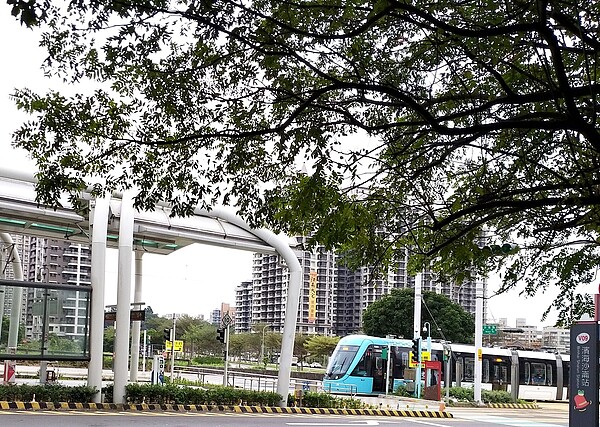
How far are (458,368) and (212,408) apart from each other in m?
17.7

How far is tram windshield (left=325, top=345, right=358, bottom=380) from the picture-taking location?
3416 centimetres

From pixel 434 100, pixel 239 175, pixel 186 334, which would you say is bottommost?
pixel 186 334

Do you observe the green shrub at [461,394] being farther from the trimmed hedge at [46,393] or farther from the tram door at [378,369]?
the trimmed hedge at [46,393]

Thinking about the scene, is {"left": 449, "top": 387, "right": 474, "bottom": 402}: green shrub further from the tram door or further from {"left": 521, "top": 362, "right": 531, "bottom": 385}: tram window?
{"left": 521, "top": 362, "right": 531, "bottom": 385}: tram window

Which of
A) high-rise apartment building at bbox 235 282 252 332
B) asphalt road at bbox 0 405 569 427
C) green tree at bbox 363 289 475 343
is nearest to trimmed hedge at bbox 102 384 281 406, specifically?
asphalt road at bbox 0 405 569 427

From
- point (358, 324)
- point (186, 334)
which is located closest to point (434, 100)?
point (186, 334)

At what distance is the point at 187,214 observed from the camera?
8.02 metres

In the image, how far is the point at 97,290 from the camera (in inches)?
820

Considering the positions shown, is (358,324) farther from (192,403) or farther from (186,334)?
(192,403)

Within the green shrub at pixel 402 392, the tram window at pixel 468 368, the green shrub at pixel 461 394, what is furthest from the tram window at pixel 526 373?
the green shrub at pixel 402 392

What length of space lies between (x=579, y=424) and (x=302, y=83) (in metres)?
9.06

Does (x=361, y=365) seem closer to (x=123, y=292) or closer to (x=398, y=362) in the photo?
(x=398, y=362)

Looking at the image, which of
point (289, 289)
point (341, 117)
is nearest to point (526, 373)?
point (289, 289)

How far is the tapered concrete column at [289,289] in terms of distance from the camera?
22984mm
